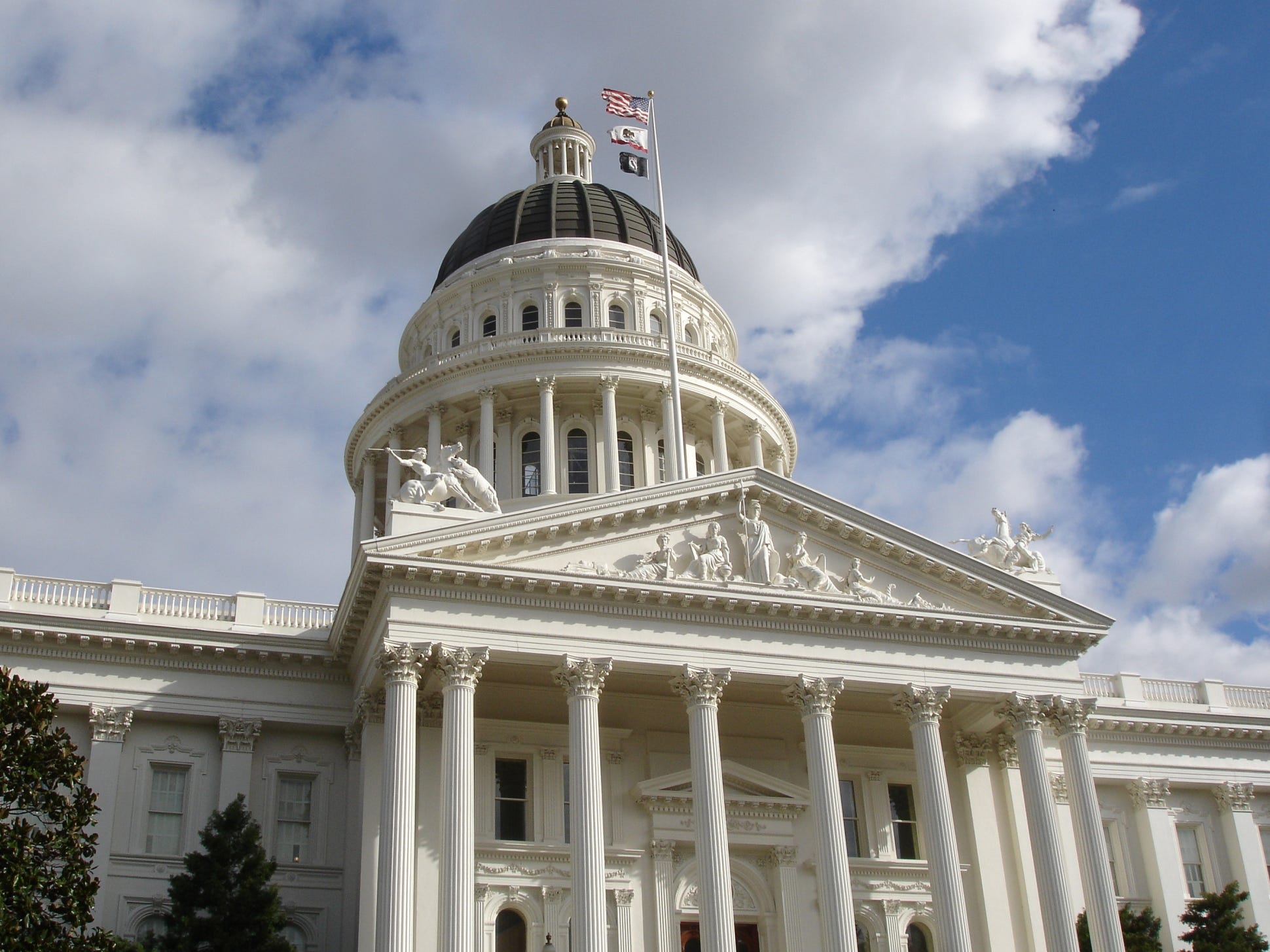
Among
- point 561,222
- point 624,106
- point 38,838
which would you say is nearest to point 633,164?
point 624,106

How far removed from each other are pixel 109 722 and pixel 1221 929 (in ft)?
86.4

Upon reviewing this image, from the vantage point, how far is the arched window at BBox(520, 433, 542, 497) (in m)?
48.4

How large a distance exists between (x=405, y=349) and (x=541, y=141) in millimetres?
12171

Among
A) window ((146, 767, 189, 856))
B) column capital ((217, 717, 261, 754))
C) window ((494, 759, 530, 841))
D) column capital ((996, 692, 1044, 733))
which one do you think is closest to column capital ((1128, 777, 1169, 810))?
column capital ((996, 692, 1044, 733))

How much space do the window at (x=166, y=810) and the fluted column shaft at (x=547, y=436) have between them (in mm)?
16976

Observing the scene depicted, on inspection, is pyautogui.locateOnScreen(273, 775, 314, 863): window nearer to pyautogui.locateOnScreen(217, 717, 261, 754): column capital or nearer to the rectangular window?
pyautogui.locateOnScreen(217, 717, 261, 754): column capital

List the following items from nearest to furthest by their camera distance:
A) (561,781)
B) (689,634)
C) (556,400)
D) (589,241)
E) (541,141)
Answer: (689,634), (561,781), (556,400), (589,241), (541,141)

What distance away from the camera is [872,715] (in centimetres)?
3481

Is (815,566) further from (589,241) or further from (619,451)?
(589,241)

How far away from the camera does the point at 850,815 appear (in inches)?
1355

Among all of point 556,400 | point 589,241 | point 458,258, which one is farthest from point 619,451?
point 458,258

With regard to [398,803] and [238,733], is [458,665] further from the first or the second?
[238,733]

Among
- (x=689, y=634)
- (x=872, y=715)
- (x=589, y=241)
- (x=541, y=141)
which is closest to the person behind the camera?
(x=689, y=634)

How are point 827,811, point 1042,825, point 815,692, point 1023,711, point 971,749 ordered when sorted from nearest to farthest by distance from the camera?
point 827,811 → point 815,692 → point 1042,825 → point 1023,711 → point 971,749
